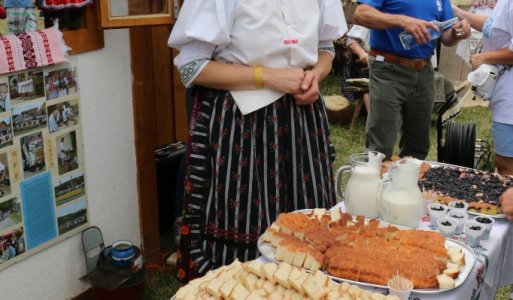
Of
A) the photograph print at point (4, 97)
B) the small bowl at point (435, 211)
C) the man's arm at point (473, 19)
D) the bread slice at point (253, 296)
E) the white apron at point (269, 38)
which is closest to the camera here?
the bread slice at point (253, 296)

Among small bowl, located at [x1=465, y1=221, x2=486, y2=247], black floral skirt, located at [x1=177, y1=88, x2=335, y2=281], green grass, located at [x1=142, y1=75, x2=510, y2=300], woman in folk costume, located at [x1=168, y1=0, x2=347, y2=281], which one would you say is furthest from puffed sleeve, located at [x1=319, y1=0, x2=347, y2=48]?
green grass, located at [x1=142, y1=75, x2=510, y2=300]

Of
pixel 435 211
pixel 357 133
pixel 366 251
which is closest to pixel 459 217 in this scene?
pixel 435 211

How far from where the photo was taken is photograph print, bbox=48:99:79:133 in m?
2.69

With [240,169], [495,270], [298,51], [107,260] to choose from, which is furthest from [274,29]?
[107,260]

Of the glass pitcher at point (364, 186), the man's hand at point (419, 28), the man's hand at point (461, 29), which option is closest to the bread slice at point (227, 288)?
the glass pitcher at point (364, 186)

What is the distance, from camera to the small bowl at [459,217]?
1.99m

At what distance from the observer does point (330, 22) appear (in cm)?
259

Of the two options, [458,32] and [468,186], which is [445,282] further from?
[458,32]

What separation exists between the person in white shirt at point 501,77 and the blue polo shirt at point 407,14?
41 cm

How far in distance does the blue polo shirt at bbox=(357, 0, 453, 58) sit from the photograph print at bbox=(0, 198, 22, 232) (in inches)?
93.6

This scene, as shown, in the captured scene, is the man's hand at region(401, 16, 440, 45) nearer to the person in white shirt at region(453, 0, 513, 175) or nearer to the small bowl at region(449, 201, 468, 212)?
the person in white shirt at region(453, 0, 513, 175)

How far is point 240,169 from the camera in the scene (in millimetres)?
2447

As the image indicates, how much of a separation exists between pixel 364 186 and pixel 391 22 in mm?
1993

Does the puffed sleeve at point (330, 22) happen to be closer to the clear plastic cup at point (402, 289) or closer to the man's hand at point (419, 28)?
the man's hand at point (419, 28)
